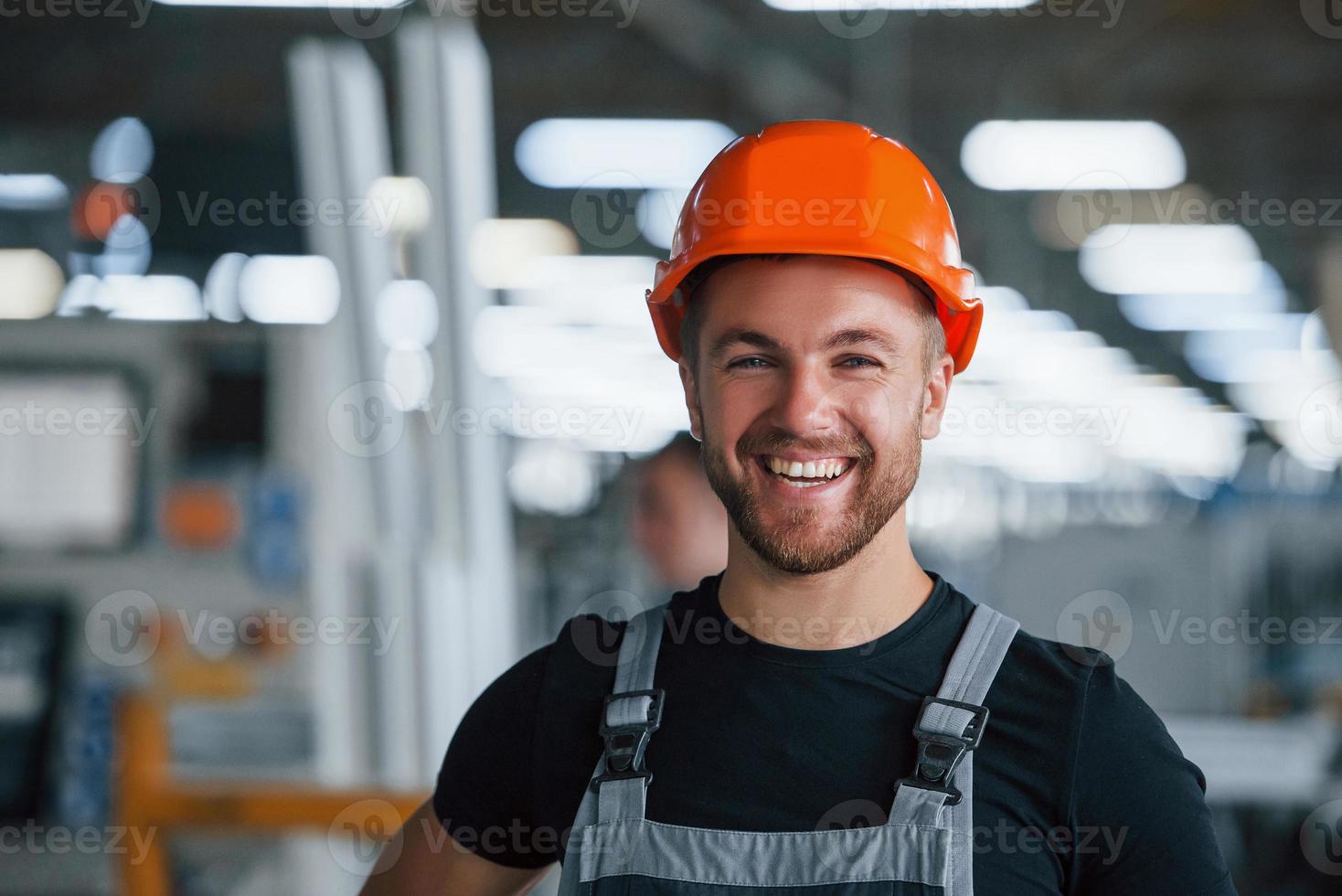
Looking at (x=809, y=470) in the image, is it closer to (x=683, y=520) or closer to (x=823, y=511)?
(x=823, y=511)

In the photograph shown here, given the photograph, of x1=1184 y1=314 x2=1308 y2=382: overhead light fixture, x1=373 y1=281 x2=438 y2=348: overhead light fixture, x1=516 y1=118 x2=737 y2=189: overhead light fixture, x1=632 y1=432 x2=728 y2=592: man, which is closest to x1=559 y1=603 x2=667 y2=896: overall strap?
x1=632 y1=432 x2=728 y2=592: man

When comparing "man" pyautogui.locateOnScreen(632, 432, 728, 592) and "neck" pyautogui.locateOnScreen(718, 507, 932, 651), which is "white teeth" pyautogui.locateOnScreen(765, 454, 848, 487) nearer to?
"neck" pyautogui.locateOnScreen(718, 507, 932, 651)

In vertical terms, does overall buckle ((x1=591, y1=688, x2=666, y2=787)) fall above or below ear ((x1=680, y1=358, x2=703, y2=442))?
below

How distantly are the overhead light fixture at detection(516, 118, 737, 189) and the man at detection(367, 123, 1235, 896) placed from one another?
5.56 metres

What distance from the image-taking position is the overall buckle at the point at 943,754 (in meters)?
1.31

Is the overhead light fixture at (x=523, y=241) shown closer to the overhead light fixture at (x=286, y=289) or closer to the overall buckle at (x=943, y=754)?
the overhead light fixture at (x=286, y=289)

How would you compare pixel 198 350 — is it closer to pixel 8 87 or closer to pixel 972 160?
pixel 8 87

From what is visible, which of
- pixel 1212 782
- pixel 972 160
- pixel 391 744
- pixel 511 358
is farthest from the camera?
pixel 511 358

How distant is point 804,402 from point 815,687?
30 centimetres

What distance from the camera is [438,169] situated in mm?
3232

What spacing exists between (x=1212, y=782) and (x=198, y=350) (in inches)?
188

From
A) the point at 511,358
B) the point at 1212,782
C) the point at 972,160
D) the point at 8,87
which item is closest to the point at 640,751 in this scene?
the point at 1212,782

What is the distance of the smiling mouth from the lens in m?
1.45

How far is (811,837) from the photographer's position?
133 centimetres
